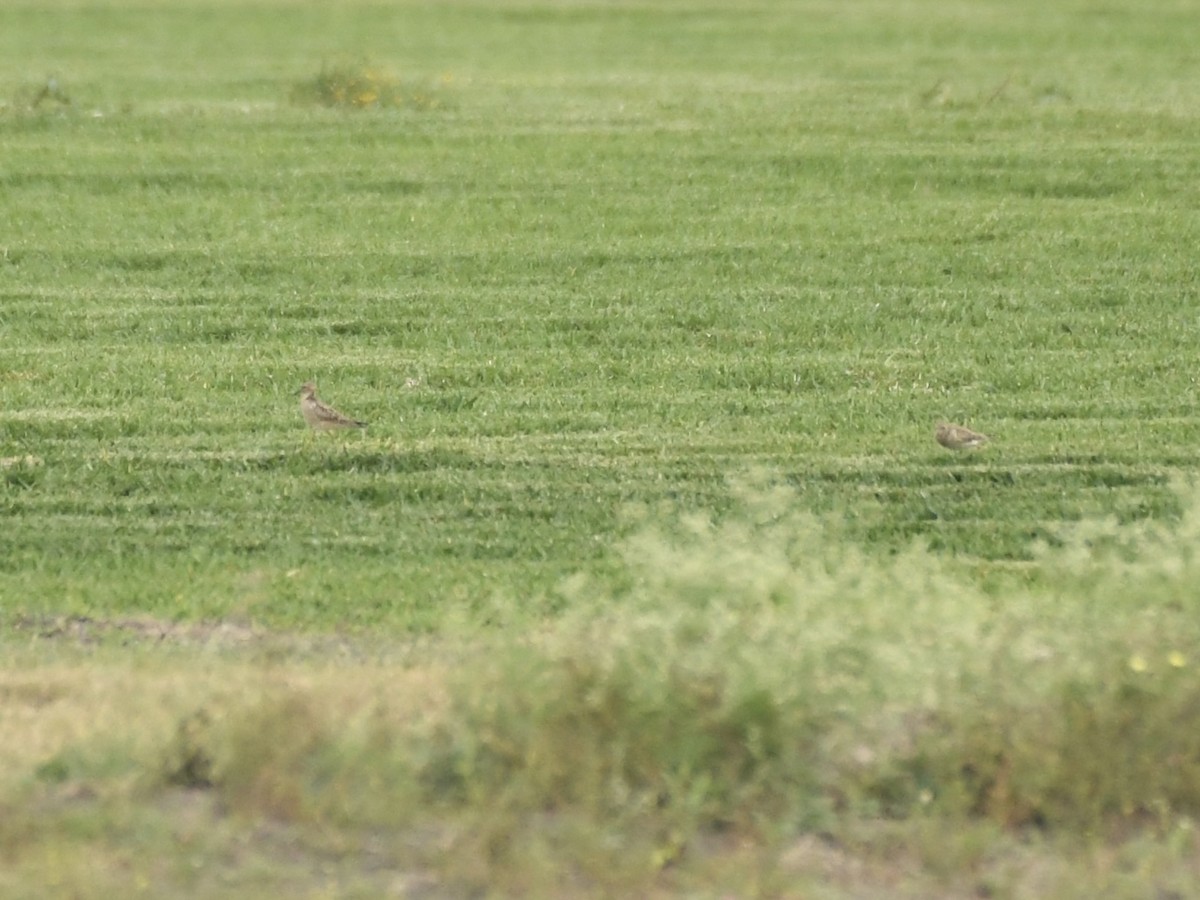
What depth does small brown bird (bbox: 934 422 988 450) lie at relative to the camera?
33.1ft

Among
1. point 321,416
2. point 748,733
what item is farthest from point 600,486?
point 748,733

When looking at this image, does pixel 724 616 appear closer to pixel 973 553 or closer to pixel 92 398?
pixel 973 553

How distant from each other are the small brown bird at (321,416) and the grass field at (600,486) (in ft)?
0.45

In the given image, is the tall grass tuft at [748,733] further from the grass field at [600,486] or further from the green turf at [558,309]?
the green turf at [558,309]

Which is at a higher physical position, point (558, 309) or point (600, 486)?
point (558, 309)

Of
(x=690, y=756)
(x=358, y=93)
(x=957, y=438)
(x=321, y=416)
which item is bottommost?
(x=690, y=756)

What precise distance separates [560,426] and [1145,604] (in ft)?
14.0

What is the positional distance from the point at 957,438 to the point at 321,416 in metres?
3.32

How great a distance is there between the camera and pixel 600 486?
9.80m

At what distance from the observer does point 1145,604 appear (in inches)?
278

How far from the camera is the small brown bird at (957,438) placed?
33.1 ft

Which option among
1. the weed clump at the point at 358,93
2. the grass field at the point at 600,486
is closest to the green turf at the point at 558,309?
the grass field at the point at 600,486

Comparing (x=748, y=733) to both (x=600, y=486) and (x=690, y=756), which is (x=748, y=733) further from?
(x=600, y=486)

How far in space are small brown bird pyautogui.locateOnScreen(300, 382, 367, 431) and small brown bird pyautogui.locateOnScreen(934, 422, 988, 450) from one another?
305 centimetres
